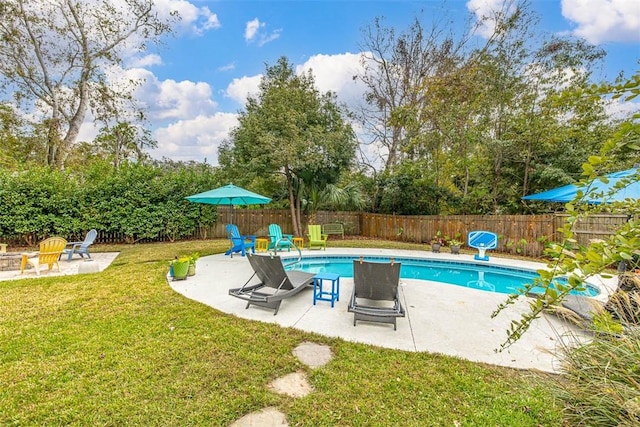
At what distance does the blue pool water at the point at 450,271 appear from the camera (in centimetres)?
761

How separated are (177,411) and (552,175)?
13.5m

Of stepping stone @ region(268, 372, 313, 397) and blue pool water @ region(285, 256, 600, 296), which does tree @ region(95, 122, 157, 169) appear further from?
stepping stone @ region(268, 372, 313, 397)

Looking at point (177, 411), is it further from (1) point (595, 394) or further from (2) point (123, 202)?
(2) point (123, 202)

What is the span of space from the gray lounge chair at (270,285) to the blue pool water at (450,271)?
3.15 metres

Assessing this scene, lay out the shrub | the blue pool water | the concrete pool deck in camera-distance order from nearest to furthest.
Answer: the shrub < the concrete pool deck < the blue pool water

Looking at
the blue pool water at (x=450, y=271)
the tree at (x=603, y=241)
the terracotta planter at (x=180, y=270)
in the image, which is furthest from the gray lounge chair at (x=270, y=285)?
the tree at (x=603, y=241)

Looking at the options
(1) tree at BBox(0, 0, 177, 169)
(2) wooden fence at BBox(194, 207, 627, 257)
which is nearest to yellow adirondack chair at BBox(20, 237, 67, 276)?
(2) wooden fence at BBox(194, 207, 627, 257)

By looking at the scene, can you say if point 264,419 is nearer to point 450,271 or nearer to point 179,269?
point 179,269

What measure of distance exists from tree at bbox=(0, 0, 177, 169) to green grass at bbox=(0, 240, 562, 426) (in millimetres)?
17013

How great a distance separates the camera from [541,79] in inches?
459

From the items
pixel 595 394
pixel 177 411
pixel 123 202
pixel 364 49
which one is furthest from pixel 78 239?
pixel 364 49

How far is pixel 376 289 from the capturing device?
15.0 ft

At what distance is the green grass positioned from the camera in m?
2.39

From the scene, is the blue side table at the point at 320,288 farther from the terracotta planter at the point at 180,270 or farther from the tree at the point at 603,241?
the tree at the point at 603,241
